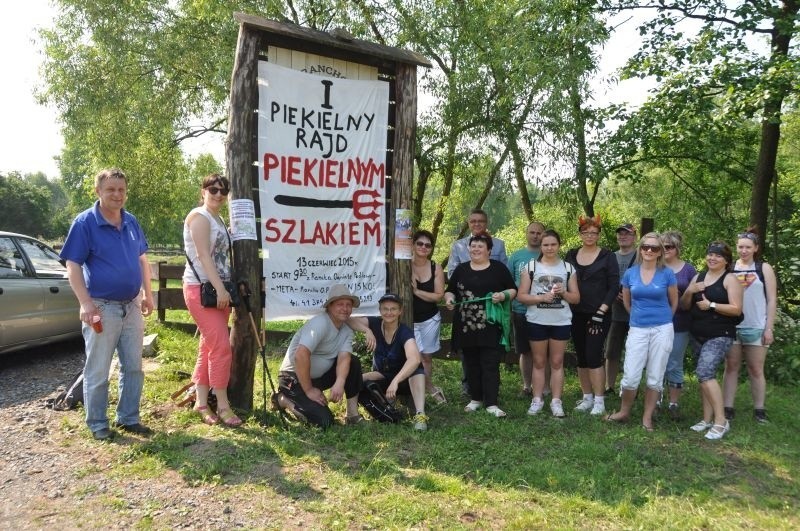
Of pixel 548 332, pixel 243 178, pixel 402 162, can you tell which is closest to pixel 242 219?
pixel 243 178

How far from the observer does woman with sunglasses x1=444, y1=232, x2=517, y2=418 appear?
502cm

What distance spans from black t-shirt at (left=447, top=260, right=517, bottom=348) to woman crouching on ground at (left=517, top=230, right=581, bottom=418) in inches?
8.6

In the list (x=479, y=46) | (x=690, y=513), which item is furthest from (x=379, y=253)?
(x=479, y=46)

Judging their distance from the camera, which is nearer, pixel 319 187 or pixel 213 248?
pixel 213 248

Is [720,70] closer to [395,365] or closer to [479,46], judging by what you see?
[479,46]

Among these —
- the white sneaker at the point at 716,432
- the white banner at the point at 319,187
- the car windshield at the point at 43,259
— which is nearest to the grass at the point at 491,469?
the white sneaker at the point at 716,432

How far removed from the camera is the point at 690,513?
3.24 meters

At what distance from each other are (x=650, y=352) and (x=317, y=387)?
2728mm

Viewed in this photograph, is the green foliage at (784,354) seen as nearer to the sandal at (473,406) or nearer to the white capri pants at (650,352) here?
the white capri pants at (650,352)

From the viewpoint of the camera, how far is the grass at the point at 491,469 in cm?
319

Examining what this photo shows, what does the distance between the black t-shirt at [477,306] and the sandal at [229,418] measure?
2.01 meters

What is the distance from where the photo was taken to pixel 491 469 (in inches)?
150

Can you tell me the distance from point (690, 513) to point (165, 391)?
14.0 feet

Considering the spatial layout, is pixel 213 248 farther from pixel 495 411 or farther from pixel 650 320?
pixel 650 320
